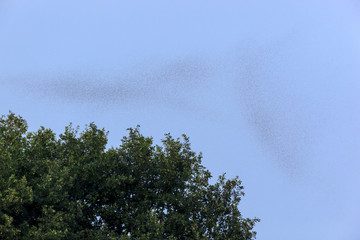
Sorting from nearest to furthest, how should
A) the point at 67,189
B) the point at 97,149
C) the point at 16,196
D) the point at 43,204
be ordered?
the point at 16,196 → the point at 43,204 → the point at 67,189 → the point at 97,149

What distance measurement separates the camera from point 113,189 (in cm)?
3047

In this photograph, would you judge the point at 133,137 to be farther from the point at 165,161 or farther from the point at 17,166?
the point at 17,166

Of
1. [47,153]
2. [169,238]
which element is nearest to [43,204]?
[47,153]

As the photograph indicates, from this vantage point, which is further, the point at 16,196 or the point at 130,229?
the point at 130,229

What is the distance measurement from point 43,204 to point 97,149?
6108 millimetres

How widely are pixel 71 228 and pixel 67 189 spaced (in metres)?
2.50

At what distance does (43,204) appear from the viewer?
89.1 feet

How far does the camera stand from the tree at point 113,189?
27.0 m

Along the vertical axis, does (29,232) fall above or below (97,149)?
below

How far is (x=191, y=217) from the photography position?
30.5 metres

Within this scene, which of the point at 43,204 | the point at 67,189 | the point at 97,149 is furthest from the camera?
the point at 97,149

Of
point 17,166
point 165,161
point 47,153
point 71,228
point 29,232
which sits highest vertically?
point 165,161

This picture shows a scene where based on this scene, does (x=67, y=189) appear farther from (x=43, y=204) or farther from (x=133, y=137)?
(x=133, y=137)

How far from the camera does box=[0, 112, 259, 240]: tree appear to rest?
1064 inches
